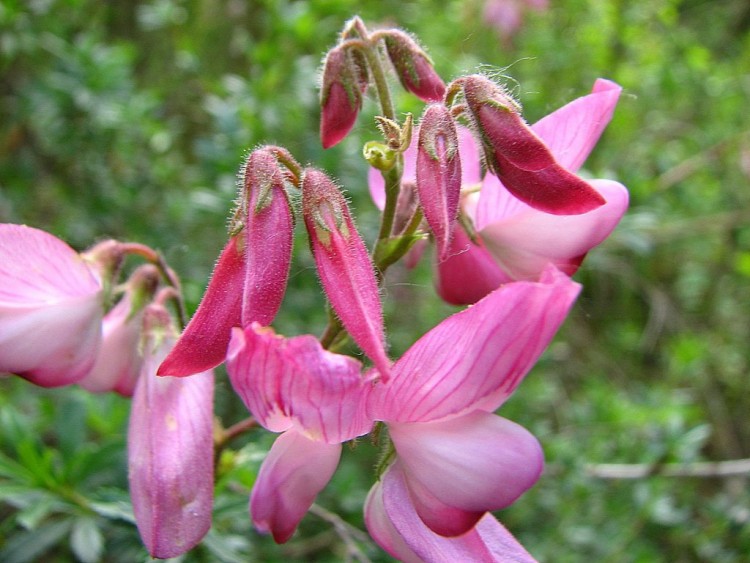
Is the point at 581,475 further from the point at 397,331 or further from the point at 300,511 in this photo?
the point at 300,511

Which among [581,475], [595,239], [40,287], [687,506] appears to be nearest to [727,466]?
[581,475]

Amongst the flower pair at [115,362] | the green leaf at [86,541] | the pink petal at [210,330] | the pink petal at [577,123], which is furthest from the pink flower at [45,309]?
the pink petal at [577,123]

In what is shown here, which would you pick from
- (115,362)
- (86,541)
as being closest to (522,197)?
(115,362)

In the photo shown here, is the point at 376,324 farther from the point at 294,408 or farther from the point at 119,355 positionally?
the point at 119,355

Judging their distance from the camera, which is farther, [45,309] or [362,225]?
[362,225]

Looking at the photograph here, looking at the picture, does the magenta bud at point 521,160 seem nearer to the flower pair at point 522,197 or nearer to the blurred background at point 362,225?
the flower pair at point 522,197
